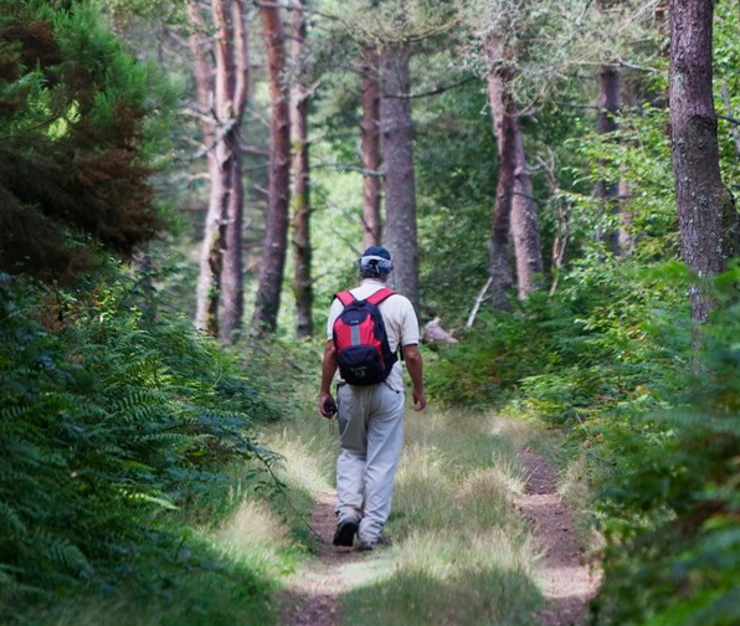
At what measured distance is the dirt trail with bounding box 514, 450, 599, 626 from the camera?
6383mm

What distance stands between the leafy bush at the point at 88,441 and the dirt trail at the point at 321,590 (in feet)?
3.01

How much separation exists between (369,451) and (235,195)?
23.4 metres

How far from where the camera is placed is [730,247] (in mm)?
10570

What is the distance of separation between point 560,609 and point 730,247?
17.3 feet

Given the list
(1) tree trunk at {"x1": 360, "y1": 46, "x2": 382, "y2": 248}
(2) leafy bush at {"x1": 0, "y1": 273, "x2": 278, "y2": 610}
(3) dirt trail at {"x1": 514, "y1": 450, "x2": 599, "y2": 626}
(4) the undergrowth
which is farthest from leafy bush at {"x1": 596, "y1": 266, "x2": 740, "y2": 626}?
(1) tree trunk at {"x1": 360, "y1": 46, "x2": 382, "y2": 248}

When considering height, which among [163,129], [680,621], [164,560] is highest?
[163,129]

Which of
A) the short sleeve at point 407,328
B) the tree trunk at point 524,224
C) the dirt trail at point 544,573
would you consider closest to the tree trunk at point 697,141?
the dirt trail at point 544,573

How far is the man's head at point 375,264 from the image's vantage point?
8.88m

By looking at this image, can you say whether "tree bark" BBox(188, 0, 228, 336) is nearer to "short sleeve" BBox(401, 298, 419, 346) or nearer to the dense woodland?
the dense woodland

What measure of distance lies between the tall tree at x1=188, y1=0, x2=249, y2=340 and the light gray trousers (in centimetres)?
1678

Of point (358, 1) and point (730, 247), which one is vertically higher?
point (358, 1)

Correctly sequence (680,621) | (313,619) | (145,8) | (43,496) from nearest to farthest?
(680,621), (43,496), (313,619), (145,8)

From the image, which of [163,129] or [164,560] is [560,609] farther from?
[163,129]

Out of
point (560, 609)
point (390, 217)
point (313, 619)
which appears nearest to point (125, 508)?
point (313, 619)
